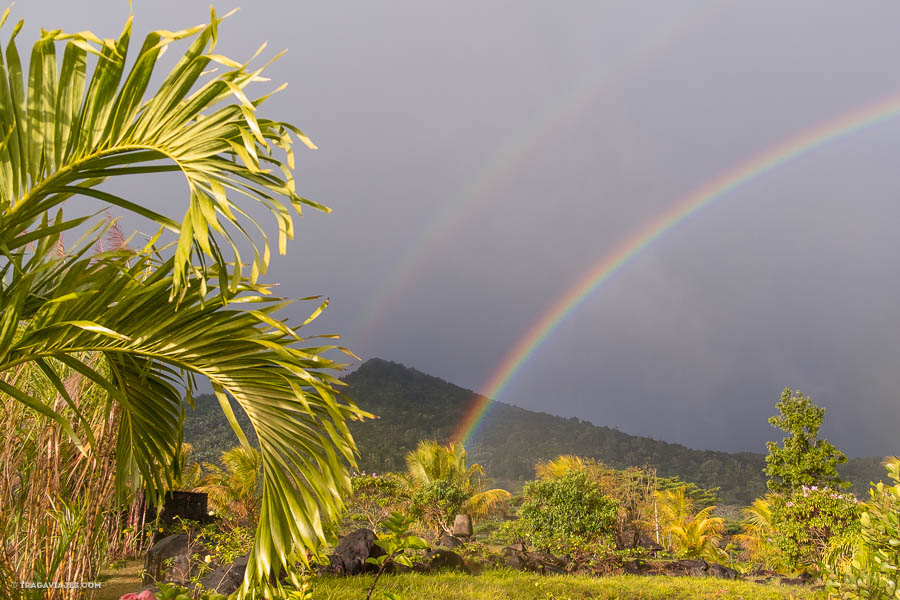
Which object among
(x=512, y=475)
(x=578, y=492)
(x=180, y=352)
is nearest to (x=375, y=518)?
(x=578, y=492)

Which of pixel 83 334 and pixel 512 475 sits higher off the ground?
pixel 83 334

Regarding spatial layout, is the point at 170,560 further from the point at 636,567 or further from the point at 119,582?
the point at 636,567

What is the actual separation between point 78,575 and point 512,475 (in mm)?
38471

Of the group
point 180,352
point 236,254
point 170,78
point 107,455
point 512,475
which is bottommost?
point 512,475

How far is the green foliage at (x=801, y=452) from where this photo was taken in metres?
12.3

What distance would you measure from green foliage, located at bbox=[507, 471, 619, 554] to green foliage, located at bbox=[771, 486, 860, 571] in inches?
124

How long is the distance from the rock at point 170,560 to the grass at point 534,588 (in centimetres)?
152

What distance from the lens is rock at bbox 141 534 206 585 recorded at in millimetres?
6094

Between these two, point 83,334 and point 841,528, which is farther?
→ point 841,528

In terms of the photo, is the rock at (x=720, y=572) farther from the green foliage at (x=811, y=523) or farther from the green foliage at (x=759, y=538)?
the green foliage at (x=759, y=538)

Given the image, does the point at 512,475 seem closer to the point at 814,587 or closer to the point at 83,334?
the point at 814,587

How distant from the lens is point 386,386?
4309cm

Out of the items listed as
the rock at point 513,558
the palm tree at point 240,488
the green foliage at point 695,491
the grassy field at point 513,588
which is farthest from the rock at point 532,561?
the green foliage at point 695,491

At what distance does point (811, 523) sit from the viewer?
10219 mm
